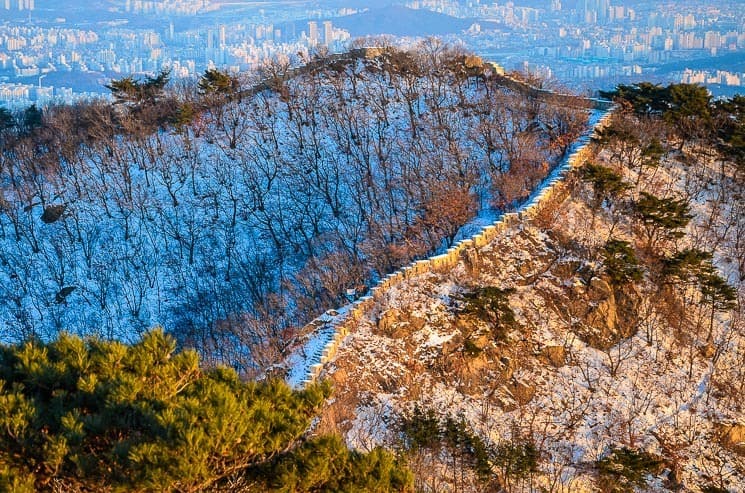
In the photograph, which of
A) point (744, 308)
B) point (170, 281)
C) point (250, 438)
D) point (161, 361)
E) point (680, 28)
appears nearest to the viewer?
point (250, 438)

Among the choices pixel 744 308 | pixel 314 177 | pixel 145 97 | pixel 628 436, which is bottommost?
pixel 628 436

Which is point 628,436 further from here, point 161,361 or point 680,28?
point 680,28

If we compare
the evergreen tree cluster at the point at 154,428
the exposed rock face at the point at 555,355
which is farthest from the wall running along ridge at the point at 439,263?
the evergreen tree cluster at the point at 154,428

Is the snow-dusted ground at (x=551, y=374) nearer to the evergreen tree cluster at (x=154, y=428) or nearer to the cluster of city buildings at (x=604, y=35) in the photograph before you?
the evergreen tree cluster at (x=154, y=428)

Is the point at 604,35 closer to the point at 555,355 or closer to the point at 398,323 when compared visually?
the point at 555,355

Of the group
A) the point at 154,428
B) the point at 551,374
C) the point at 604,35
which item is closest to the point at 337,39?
the point at 604,35

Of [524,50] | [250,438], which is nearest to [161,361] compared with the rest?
[250,438]

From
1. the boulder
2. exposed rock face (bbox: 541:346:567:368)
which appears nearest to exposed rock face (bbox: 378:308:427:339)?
exposed rock face (bbox: 541:346:567:368)
